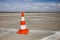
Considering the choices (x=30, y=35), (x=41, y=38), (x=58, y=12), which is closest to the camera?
(x=41, y=38)

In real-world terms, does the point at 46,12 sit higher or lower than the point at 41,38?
higher

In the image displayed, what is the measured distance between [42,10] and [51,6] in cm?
72

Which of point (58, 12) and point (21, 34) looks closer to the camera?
point (21, 34)

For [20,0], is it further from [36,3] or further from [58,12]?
[58,12]

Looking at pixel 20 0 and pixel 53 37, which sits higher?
pixel 20 0

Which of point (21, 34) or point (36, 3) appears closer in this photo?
point (21, 34)

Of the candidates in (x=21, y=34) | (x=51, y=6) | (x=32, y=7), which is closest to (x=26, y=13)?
(x=32, y=7)

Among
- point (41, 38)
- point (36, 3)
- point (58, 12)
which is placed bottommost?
point (41, 38)

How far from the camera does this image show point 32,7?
12.9 m

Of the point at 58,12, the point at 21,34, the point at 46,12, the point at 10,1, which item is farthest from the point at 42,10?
the point at 21,34

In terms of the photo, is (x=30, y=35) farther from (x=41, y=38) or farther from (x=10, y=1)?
(x=10, y=1)

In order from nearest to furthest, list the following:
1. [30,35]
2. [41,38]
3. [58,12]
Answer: [41,38], [30,35], [58,12]

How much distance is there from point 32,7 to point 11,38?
285 inches

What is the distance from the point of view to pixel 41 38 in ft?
19.1
